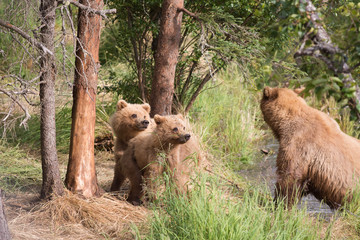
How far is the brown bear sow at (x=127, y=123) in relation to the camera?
6.52 meters

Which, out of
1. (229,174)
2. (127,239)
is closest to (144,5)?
(229,174)

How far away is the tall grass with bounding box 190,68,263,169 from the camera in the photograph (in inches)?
349

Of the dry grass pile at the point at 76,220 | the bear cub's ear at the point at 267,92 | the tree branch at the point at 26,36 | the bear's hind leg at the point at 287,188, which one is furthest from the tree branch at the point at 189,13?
the dry grass pile at the point at 76,220

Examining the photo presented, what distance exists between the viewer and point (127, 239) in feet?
16.0

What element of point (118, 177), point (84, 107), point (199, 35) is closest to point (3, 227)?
point (84, 107)

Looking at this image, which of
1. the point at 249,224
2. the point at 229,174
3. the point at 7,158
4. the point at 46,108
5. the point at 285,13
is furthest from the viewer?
the point at 7,158

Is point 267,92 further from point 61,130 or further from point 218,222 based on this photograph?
point 61,130

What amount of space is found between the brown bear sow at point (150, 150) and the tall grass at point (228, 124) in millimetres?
2304

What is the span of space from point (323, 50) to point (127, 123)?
402cm

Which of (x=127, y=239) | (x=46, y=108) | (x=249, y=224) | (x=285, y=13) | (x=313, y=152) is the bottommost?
(x=127, y=239)

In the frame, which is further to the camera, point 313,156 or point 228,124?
point 228,124

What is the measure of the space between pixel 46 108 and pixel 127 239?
177 centimetres

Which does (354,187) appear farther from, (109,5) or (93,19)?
(109,5)

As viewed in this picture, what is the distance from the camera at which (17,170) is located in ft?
23.6
